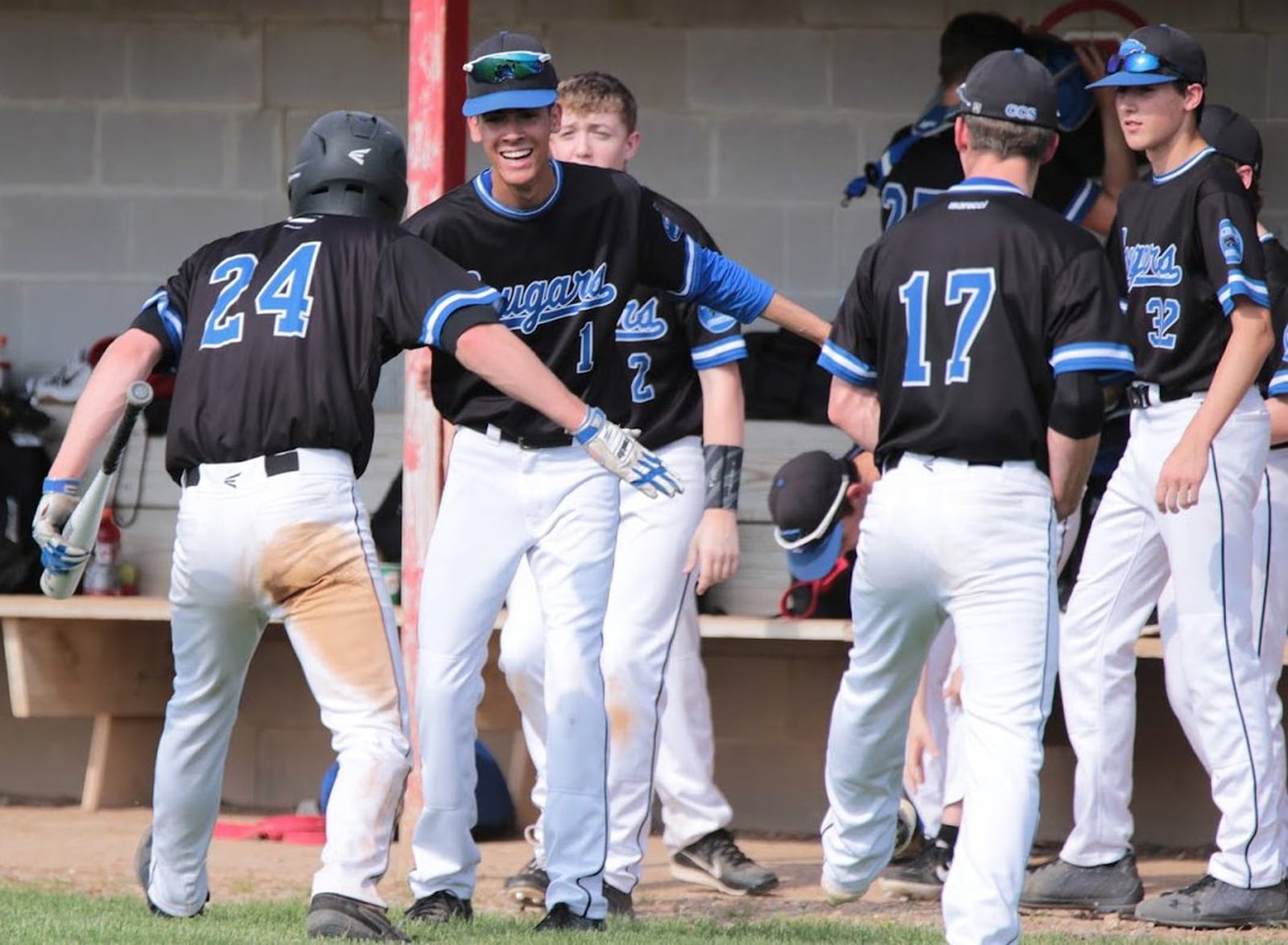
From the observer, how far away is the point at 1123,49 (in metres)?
5.24

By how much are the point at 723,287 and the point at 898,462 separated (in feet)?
3.09

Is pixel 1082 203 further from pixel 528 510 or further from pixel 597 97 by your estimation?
pixel 528 510

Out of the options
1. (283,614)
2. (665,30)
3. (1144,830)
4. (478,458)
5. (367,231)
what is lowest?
(1144,830)

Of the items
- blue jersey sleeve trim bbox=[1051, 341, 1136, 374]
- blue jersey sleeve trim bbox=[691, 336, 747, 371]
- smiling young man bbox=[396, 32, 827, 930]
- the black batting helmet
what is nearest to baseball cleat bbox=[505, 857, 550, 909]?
smiling young man bbox=[396, 32, 827, 930]

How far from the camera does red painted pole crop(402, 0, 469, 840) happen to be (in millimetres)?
5703

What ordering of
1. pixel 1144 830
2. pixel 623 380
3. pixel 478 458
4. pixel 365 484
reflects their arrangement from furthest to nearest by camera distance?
pixel 365 484 → pixel 1144 830 → pixel 623 380 → pixel 478 458

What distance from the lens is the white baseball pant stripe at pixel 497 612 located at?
4715 mm

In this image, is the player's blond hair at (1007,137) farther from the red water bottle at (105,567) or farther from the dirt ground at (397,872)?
the red water bottle at (105,567)

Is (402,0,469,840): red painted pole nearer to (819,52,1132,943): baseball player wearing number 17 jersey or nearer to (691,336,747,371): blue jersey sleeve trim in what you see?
(691,336,747,371): blue jersey sleeve trim

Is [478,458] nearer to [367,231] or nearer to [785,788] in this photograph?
[367,231]

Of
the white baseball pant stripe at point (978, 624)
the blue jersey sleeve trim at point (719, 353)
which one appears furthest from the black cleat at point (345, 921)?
the blue jersey sleeve trim at point (719, 353)

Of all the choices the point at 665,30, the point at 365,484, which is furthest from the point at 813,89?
the point at 365,484

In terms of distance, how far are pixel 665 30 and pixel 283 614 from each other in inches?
138

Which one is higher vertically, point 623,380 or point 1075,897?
point 623,380
